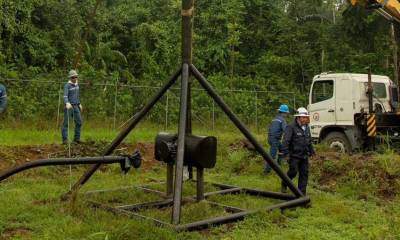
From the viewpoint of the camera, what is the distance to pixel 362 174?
10.0 meters

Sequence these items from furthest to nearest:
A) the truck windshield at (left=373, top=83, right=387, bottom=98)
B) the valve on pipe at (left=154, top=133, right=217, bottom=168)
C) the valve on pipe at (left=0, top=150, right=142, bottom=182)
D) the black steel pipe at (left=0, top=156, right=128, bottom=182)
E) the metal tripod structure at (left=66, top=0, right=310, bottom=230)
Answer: the truck windshield at (left=373, top=83, right=387, bottom=98) → the valve on pipe at (left=154, top=133, right=217, bottom=168) → the metal tripod structure at (left=66, top=0, right=310, bottom=230) → the valve on pipe at (left=0, top=150, right=142, bottom=182) → the black steel pipe at (left=0, top=156, right=128, bottom=182)

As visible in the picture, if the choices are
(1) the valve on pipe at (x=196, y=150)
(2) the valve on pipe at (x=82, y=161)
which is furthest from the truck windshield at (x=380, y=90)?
(2) the valve on pipe at (x=82, y=161)

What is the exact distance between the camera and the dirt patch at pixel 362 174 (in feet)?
31.0

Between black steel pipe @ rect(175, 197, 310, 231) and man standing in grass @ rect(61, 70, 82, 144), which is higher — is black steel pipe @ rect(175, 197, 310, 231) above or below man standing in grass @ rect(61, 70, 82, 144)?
below

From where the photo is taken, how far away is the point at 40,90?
Answer: 19094 mm

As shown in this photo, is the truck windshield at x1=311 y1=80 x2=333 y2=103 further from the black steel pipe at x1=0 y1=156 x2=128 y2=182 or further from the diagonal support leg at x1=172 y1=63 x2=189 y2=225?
the black steel pipe at x1=0 y1=156 x2=128 y2=182

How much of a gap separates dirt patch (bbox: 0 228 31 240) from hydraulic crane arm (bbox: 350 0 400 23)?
32.6 feet

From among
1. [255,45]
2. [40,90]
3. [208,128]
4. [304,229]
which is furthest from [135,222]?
[255,45]

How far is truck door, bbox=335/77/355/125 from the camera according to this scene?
48.2ft

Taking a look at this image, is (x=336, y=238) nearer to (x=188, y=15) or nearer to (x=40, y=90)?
(x=188, y=15)

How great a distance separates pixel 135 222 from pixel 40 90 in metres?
13.9

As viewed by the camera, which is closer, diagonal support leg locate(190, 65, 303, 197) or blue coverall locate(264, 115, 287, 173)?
diagonal support leg locate(190, 65, 303, 197)

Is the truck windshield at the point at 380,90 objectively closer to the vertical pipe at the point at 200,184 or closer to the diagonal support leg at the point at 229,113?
the diagonal support leg at the point at 229,113

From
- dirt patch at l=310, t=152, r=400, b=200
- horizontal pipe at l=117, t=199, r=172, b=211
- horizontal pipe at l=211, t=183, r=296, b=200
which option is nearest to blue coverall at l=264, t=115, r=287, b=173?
dirt patch at l=310, t=152, r=400, b=200
